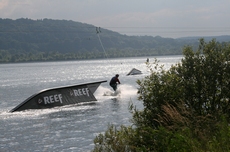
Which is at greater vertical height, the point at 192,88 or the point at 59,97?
the point at 192,88

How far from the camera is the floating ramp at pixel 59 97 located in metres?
35.6

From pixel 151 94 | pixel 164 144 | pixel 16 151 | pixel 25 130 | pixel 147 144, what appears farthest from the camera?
pixel 25 130

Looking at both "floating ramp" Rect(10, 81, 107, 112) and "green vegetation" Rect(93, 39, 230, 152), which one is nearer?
"green vegetation" Rect(93, 39, 230, 152)

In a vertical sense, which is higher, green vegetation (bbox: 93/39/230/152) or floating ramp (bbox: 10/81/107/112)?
green vegetation (bbox: 93/39/230/152)

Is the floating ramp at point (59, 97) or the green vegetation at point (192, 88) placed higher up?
the green vegetation at point (192, 88)

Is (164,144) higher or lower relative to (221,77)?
lower

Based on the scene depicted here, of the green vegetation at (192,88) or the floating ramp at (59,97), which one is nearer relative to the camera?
the green vegetation at (192,88)

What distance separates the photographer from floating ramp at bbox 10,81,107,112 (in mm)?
35562

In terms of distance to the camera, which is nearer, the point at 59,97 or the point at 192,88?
the point at 192,88

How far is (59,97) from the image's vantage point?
3756 centimetres

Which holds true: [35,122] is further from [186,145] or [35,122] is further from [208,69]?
[186,145]

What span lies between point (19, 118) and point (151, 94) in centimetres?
1837

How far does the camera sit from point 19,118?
32469 mm

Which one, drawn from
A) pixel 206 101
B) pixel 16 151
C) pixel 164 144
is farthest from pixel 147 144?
pixel 16 151
